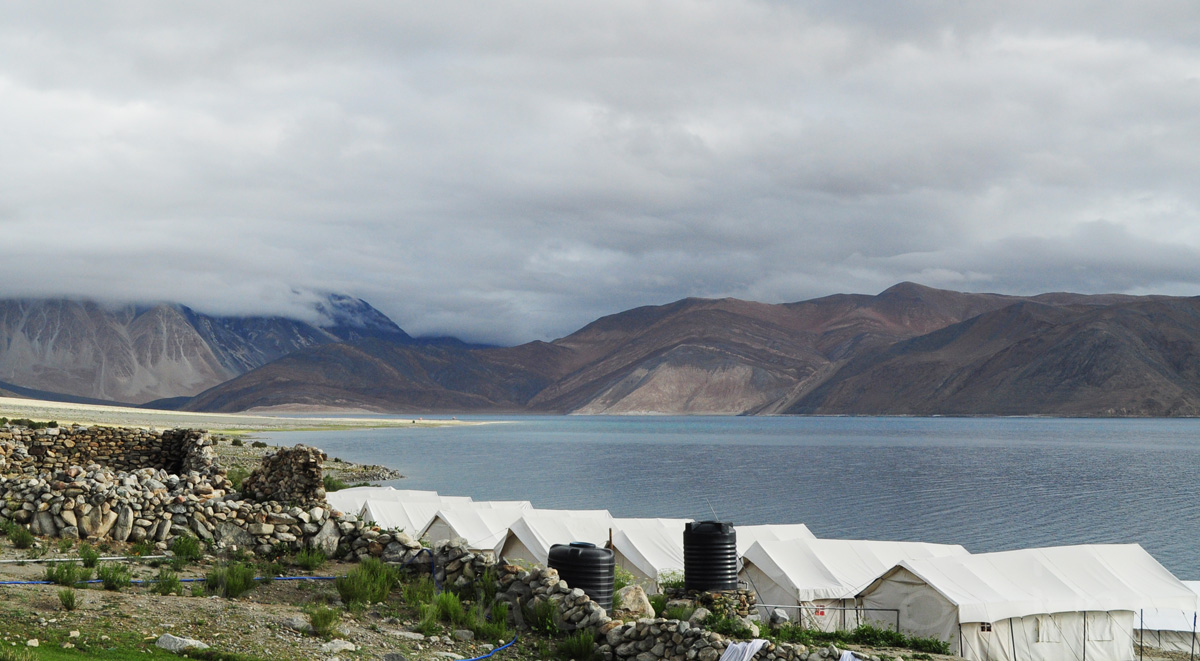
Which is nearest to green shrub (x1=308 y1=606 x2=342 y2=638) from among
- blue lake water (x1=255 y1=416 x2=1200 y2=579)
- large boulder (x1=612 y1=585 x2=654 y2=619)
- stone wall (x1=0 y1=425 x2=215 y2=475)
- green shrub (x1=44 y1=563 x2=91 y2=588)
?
green shrub (x1=44 y1=563 x2=91 y2=588)

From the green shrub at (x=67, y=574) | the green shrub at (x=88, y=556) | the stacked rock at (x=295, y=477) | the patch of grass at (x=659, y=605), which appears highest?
the stacked rock at (x=295, y=477)

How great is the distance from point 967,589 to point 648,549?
8.74 meters

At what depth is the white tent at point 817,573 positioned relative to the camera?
22016 millimetres

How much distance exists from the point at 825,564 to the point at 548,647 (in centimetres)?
1326

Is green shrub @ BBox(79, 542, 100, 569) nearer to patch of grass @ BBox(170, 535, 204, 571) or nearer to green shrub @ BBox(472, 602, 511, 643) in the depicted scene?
patch of grass @ BBox(170, 535, 204, 571)

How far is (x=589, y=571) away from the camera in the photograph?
13.6m

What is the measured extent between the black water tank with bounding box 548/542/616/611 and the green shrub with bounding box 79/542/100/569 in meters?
6.18

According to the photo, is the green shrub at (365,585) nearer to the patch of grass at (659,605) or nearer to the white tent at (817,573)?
the patch of grass at (659,605)

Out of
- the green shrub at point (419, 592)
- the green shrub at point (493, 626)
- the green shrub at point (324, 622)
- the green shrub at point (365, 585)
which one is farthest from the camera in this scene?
the green shrub at point (419, 592)

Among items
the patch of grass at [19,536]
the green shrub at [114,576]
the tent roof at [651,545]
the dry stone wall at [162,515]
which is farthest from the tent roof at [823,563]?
→ the patch of grass at [19,536]

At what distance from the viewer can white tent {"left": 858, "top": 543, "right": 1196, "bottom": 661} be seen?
1959 centimetres

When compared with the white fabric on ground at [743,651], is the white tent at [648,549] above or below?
below

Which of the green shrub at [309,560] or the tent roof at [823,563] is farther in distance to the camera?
the tent roof at [823,563]

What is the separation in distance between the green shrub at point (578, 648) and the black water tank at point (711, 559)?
12.2 ft
